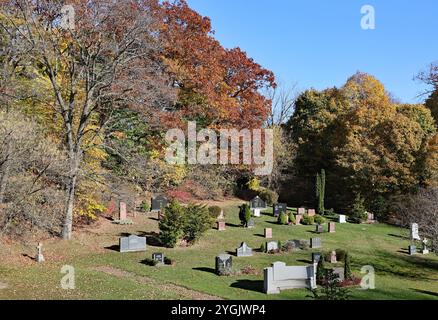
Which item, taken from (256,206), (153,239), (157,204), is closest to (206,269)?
(153,239)

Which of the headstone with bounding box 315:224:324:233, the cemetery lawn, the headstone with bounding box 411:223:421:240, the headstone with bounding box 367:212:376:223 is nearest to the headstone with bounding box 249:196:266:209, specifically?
the cemetery lawn

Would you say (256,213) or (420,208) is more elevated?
(420,208)

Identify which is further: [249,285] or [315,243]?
[315,243]

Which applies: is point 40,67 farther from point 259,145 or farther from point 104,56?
point 259,145

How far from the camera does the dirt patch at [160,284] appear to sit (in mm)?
15695

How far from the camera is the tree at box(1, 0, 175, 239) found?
2408 centimetres

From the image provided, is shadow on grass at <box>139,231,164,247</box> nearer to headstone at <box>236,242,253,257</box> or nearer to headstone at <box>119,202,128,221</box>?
headstone at <box>119,202,128,221</box>

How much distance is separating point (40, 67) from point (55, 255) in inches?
522

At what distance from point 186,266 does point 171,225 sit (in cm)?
388

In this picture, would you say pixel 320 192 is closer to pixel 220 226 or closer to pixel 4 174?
pixel 220 226

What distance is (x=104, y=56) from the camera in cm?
2761

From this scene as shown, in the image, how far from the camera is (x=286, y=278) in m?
17.3

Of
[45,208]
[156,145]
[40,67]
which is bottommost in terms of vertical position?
[45,208]
